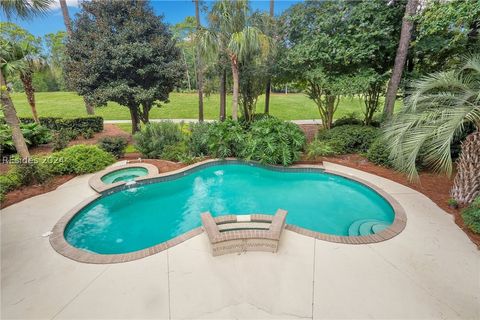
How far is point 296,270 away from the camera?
3.59 m

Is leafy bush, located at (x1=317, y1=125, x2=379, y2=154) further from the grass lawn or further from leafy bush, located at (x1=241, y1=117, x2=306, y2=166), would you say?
the grass lawn

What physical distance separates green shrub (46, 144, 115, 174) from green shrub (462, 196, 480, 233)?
9.82m

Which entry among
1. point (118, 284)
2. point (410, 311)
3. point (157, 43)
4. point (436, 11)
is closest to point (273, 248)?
point (410, 311)

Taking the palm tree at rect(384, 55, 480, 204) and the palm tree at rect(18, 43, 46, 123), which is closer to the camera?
the palm tree at rect(384, 55, 480, 204)

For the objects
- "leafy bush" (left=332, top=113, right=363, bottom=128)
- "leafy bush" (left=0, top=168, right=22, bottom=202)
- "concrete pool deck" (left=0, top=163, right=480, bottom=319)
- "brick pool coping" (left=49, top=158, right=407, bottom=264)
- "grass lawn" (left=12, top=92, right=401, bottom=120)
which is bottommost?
"concrete pool deck" (left=0, top=163, right=480, bottom=319)

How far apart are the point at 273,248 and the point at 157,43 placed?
373 inches

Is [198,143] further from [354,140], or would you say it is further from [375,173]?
[375,173]

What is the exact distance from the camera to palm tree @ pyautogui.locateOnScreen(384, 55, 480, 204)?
437cm

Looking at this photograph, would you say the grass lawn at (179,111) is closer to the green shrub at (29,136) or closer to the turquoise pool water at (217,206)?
the green shrub at (29,136)

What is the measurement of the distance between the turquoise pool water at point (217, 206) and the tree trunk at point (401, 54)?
385cm

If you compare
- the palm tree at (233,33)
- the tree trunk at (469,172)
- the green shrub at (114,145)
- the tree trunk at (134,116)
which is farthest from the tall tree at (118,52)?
the tree trunk at (469,172)

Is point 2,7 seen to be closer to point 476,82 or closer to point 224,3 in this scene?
point 224,3

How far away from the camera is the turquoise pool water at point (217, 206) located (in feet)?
16.4

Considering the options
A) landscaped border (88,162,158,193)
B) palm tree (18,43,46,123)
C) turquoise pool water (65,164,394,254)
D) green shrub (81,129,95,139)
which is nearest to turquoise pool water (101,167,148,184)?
landscaped border (88,162,158,193)
